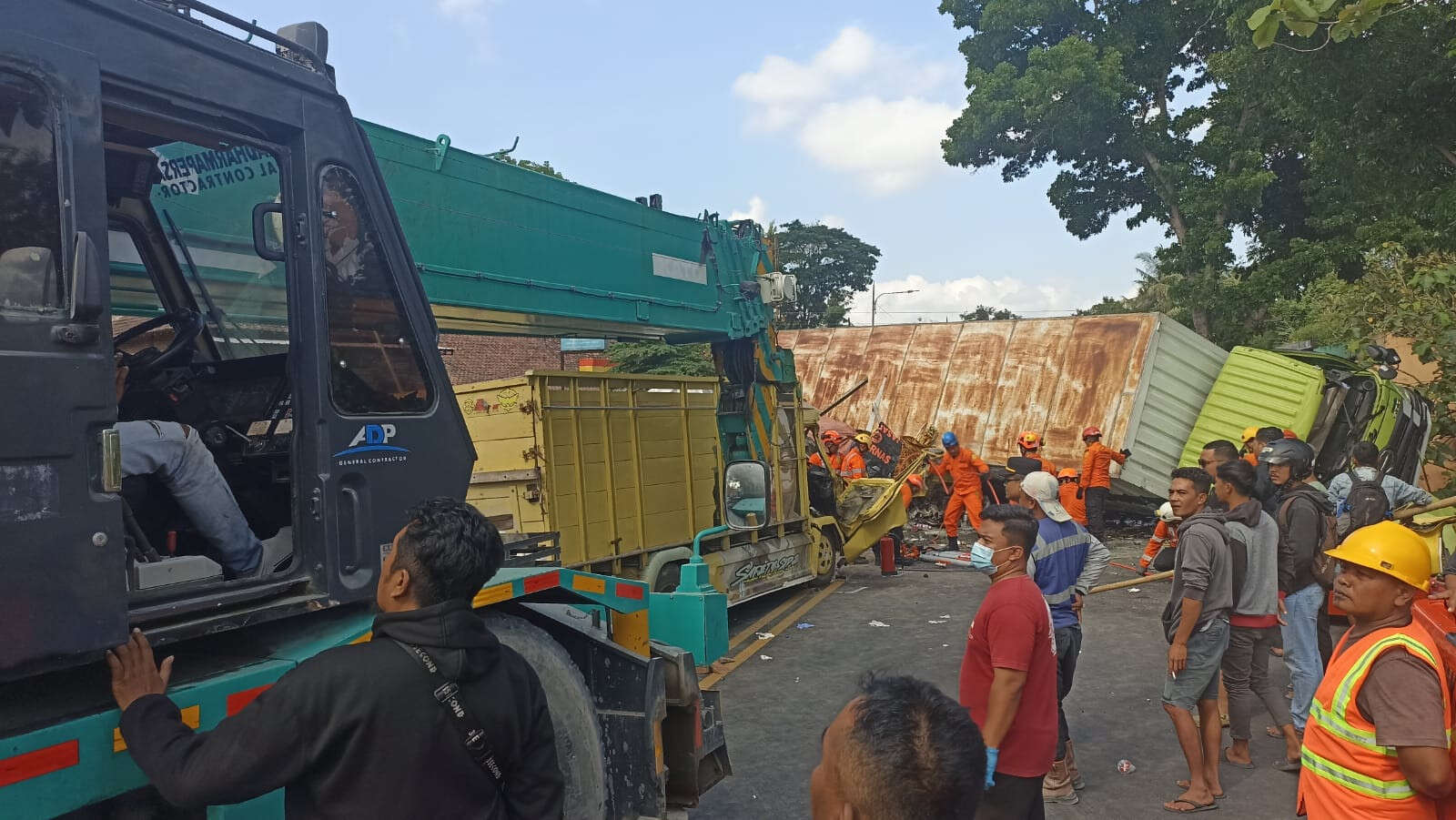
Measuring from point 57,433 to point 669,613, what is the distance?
2.95m

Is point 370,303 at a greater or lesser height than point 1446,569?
greater

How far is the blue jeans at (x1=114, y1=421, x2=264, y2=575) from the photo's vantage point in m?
2.58

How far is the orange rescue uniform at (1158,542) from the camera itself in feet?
33.2

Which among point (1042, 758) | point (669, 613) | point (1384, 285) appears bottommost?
point (1042, 758)

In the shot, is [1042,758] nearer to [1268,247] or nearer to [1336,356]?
[1336,356]

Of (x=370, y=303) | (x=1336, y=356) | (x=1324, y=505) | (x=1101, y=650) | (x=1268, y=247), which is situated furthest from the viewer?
(x=1268, y=247)

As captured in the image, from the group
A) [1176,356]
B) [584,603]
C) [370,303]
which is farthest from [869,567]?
[370,303]

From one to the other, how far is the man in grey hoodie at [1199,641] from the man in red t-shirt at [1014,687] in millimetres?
1622

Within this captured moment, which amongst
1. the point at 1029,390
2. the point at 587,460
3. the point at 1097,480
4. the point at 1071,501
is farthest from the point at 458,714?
the point at 1029,390

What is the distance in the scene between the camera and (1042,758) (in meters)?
3.42

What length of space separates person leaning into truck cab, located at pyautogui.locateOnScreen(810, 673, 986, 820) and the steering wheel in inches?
103

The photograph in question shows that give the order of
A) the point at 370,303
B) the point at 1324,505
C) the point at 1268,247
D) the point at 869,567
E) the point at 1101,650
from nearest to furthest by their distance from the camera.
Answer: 1. the point at 370,303
2. the point at 1324,505
3. the point at 1101,650
4. the point at 869,567
5. the point at 1268,247

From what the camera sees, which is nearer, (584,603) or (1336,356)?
(584,603)

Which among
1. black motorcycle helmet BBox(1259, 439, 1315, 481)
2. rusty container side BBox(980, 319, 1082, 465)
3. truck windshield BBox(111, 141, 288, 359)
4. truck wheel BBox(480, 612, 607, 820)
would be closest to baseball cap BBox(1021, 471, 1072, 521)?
black motorcycle helmet BBox(1259, 439, 1315, 481)
